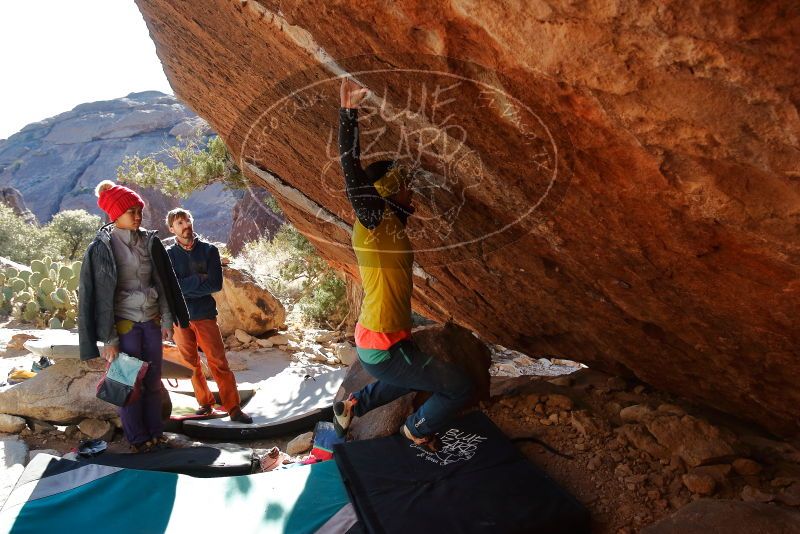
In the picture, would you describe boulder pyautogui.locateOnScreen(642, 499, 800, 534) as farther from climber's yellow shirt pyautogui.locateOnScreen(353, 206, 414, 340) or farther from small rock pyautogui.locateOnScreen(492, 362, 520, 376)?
small rock pyautogui.locateOnScreen(492, 362, 520, 376)

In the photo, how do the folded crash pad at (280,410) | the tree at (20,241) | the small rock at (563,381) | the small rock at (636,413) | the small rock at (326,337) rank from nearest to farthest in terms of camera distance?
the small rock at (636,413)
the small rock at (563,381)
the folded crash pad at (280,410)
the small rock at (326,337)
the tree at (20,241)

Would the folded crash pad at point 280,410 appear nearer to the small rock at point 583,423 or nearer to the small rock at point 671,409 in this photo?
the small rock at point 583,423

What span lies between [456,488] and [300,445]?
6.05 feet

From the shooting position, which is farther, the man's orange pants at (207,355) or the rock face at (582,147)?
the man's orange pants at (207,355)

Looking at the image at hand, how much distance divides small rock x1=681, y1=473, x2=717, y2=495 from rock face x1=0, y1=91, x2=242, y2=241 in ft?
141

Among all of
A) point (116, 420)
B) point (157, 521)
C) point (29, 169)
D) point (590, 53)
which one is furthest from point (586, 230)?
point (29, 169)

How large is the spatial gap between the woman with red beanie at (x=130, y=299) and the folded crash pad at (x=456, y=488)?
1485 millimetres

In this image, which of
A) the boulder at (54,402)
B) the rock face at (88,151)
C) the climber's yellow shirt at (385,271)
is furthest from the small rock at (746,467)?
the rock face at (88,151)

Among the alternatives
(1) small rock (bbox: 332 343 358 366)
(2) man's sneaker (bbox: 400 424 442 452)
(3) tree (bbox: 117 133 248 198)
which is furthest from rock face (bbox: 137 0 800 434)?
(3) tree (bbox: 117 133 248 198)

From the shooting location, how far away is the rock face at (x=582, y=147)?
5.04 feet

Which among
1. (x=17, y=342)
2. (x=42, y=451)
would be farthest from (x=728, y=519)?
(x=17, y=342)

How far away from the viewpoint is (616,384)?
4.07 metres

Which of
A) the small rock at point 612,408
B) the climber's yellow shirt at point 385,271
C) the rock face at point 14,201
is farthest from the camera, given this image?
→ the rock face at point 14,201

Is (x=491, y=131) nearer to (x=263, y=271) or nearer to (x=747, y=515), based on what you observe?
→ (x=747, y=515)
